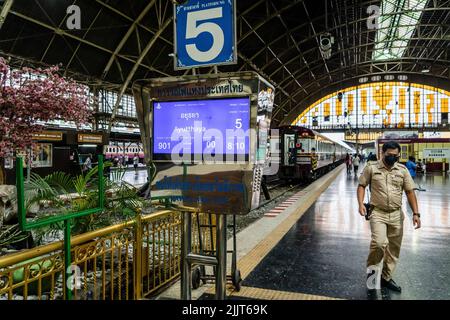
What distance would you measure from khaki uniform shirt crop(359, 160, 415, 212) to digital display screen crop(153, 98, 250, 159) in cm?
222

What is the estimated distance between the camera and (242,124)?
256 centimetres

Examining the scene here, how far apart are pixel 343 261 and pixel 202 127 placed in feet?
11.6

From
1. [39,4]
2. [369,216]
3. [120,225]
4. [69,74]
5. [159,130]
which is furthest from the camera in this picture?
[69,74]

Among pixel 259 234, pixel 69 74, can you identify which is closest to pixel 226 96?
pixel 259 234

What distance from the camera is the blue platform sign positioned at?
3.29m

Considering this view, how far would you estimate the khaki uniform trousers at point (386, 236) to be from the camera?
3.93 m

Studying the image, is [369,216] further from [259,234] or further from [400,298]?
[259,234]

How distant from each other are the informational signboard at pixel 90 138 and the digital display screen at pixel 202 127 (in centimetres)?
1480

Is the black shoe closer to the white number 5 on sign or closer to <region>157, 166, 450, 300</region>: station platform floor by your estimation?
<region>157, 166, 450, 300</region>: station platform floor

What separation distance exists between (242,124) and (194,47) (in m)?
1.32

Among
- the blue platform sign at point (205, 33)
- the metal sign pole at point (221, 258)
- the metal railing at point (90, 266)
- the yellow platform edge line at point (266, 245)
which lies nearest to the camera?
the metal railing at point (90, 266)

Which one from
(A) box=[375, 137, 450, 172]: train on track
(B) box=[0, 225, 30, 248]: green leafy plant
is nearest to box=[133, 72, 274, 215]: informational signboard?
(B) box=[0, 225, 30, 248]: green leafy plant

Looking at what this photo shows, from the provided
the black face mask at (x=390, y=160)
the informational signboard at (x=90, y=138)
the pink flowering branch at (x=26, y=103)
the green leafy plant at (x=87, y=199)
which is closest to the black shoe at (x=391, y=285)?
the black face mask at (x=390, y=160)

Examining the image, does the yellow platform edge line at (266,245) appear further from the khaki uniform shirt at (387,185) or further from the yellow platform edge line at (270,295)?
the khaki uniform shirt at (387,185)
